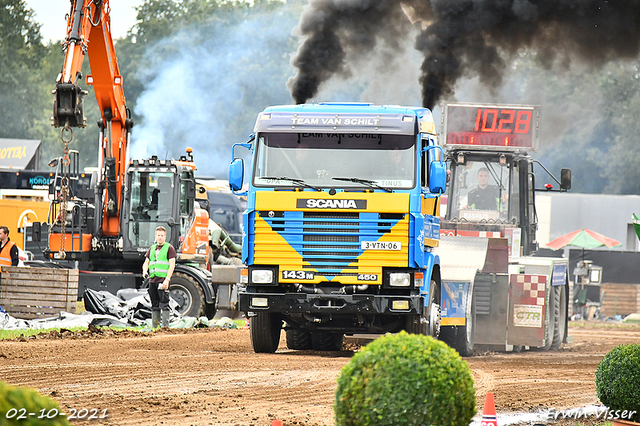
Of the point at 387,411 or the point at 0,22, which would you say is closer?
the point at 387,411

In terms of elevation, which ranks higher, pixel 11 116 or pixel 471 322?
pixel 11 116

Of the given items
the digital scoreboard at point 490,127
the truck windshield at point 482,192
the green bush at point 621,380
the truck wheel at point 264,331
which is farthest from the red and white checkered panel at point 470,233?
the green bush at point 621,380

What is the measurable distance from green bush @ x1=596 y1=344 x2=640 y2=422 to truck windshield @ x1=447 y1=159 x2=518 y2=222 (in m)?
9.79

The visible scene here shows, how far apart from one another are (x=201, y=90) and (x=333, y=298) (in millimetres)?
53989

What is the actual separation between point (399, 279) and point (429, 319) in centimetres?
101

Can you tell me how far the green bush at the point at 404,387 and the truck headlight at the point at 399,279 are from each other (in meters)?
6.62

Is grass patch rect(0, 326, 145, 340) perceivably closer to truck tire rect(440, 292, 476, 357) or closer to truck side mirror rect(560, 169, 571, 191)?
truck tire rect(440, 292, 476, 357)

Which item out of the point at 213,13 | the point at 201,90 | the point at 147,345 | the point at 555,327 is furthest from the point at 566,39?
the point at 213,13

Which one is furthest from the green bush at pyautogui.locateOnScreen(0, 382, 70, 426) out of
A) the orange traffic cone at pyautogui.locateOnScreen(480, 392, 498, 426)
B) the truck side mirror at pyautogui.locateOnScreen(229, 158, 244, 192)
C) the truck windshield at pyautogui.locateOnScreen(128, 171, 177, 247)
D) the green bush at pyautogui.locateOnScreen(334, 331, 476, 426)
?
the truck windshield at pyautogui.locateOnScreen(128, 171, 177, 247)

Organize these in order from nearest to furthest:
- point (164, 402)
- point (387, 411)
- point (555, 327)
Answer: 1. point (387, 411)
2. point (164, 402)
3. point (555, 327)

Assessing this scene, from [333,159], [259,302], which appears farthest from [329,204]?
[259,302]

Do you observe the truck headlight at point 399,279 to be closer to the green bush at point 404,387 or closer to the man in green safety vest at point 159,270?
the man in green safety vest at point 159,270

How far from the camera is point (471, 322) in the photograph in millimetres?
14641

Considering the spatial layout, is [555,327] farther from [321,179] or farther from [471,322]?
[321,179]
